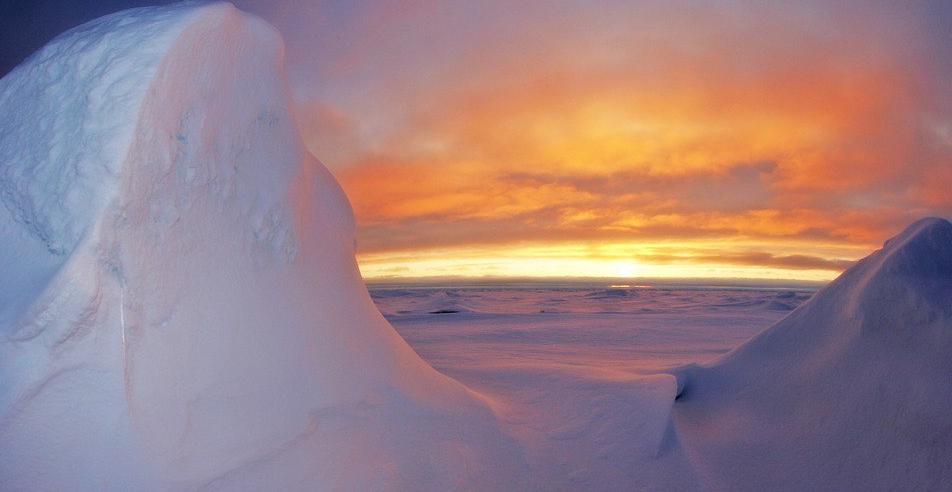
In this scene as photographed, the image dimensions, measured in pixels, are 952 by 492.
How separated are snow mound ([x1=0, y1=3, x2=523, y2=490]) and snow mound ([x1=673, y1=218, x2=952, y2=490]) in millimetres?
1609

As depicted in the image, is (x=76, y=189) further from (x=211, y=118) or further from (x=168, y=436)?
(x=168, y=436)

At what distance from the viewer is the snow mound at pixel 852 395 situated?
2.76 metres

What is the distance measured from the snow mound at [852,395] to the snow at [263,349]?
0.05 ft

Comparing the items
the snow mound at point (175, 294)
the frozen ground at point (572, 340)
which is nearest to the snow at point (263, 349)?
the snow mound at point (175, 294)

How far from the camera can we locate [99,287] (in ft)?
5.92

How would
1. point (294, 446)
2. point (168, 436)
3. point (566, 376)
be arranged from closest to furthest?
point (168, 436)
point (294, 446)
point (566, 376)

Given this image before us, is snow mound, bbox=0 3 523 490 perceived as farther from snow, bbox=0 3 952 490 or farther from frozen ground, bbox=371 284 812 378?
frozen ground, bbox=371 284 812 378

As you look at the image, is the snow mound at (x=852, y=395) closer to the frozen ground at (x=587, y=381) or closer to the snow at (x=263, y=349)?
the snow at (x=263, y=349)

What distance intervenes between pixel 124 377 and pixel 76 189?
2.33 ft

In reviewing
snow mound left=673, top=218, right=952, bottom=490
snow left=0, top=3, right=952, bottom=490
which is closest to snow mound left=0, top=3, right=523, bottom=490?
snow left=0, top=3, right=952, bottom=490

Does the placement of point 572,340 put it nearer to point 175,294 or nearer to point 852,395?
point 852,395

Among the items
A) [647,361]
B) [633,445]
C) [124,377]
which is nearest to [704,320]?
[647,361]

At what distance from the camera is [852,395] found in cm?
318

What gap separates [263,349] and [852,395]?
354 centimetres
